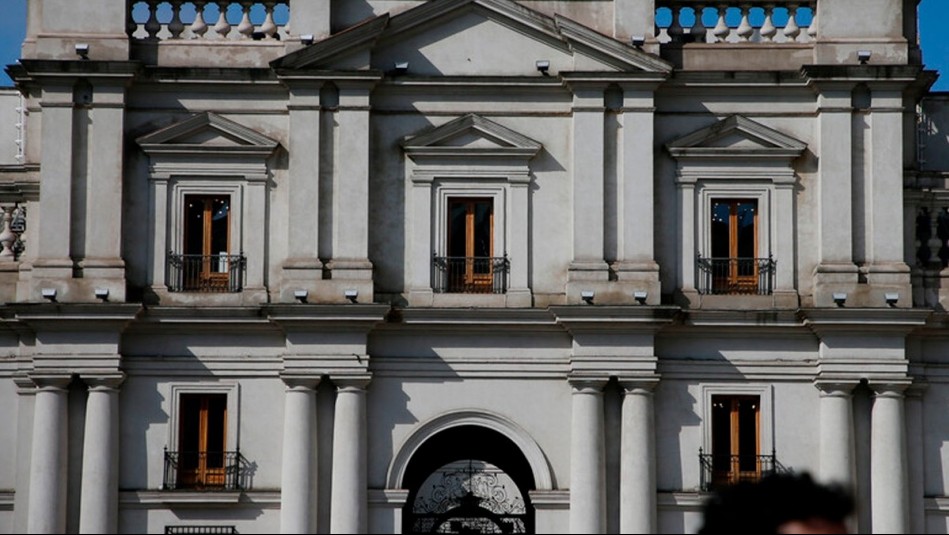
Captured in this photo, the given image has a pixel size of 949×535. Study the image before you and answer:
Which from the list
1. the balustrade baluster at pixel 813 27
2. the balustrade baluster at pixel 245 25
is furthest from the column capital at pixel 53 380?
the balustrade baluster at pixel 813 27

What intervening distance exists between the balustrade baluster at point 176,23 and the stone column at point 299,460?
20.6 feet

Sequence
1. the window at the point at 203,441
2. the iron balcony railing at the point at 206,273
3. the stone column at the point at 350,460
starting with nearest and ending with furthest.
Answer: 1. the stone column at the point at 350,460
2. the window at the point at 203,441
3. the iron balcony railing at the point at 206,273

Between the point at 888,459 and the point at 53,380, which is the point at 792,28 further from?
the point at 53,380

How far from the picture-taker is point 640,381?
1142 inches

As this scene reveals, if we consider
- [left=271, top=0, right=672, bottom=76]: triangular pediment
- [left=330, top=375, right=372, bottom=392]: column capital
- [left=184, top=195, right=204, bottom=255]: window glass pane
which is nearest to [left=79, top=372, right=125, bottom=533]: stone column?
[left=184, top=195, right=204, bottom=255]: window glass pane

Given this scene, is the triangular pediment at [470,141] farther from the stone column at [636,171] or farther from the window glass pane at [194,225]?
the window glass pane at [194,225]

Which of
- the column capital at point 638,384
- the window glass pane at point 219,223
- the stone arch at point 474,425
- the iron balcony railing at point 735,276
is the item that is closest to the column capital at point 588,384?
the column capital at point 638,384

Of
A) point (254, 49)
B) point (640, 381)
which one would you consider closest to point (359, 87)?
point (254, 49)

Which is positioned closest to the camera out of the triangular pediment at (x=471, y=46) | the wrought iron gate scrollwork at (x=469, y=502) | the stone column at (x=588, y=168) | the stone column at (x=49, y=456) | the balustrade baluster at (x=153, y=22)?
the stone column at (x=49, y=456)

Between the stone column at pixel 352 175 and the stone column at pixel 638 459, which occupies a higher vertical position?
the stone column at pixel 352 175

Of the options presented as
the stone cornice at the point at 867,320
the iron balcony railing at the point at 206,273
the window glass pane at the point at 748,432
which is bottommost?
the window glass pane at the point at 748,432

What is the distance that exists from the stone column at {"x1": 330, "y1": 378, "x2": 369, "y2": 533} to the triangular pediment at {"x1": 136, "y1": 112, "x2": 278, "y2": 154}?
428 centimetres

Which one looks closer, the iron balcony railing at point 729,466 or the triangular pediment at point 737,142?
the iron balcony railing at point 729,466

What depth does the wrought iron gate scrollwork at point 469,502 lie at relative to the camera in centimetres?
3062
